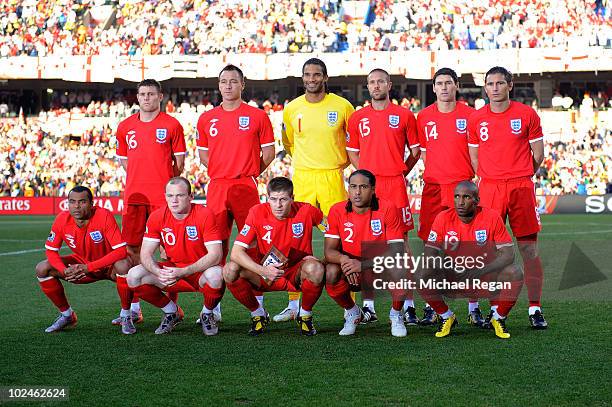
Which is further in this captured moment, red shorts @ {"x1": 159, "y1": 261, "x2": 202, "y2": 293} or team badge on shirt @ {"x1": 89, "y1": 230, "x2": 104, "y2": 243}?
team badge on shirt @ {"x1": 89, "y1": 230, "x2": 104, "y2": 243}

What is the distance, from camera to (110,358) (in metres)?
6.56

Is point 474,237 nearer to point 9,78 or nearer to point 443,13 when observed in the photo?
point 443,13

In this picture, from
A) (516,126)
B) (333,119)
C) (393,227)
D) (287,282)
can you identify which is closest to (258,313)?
(287,282)

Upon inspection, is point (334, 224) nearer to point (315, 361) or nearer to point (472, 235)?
point (472, 235)

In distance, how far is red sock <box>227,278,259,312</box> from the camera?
7.59 meters

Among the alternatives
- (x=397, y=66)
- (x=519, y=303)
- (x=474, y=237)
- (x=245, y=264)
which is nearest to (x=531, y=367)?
(x=474, y=237)

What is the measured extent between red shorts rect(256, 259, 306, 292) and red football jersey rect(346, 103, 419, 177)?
136cm

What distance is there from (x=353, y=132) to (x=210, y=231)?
176 cm

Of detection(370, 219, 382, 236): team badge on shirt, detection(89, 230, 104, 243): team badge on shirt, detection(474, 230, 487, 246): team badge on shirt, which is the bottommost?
detection(89, 230, 104, 243): team badge on shirt

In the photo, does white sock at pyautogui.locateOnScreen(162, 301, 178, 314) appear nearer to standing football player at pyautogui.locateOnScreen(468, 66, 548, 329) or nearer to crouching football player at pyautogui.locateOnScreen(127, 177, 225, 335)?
crouching football player at pyautogui.locateOnScreen(127, 177, 225, 335)

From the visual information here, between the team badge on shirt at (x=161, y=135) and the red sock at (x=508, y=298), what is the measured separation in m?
3.35

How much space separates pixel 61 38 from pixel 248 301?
30.0m

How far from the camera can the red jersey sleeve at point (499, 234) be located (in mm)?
7375

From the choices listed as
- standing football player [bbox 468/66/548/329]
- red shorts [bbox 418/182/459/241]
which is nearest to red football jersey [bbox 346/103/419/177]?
red shorts [bbox 418/182/459/241]
